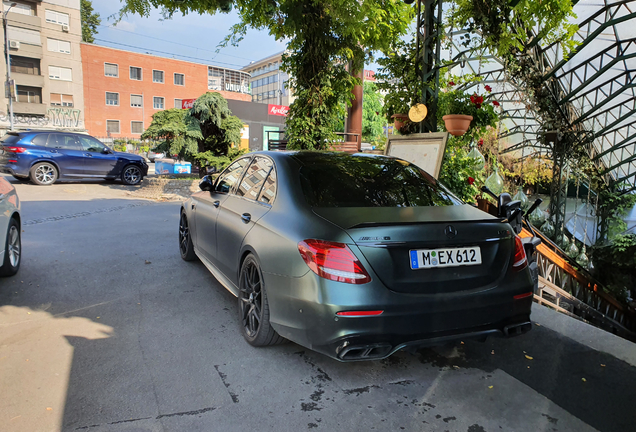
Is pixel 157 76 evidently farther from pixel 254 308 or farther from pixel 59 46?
pixel 254 308

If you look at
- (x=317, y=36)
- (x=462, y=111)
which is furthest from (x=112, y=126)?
(x=462, y=111)

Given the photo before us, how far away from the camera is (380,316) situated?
102 inches

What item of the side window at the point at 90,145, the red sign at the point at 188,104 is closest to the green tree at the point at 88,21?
the red sign at the point at 188,104

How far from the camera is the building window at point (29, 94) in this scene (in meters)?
48.0

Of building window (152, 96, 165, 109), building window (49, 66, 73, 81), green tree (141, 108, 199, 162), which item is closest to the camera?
green tree (141, 108, 199, 162)

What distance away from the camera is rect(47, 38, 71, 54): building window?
163 ft

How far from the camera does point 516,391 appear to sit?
2.85 meters

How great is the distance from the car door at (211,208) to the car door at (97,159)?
11.9 m

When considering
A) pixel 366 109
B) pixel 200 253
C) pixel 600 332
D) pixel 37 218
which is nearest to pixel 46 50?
pixel 366 109

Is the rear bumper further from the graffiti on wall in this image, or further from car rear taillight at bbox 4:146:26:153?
the graffiti on wall

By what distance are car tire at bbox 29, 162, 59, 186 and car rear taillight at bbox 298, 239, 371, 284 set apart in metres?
14.3

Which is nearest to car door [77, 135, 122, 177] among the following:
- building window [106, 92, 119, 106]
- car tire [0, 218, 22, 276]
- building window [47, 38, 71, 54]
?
car tire [0, 218, 22, 276]

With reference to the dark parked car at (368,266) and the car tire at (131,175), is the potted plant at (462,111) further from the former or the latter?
the car tire at (131,175)

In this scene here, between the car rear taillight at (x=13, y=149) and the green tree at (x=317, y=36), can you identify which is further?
the car rear taillight at (x=13, y=149)
